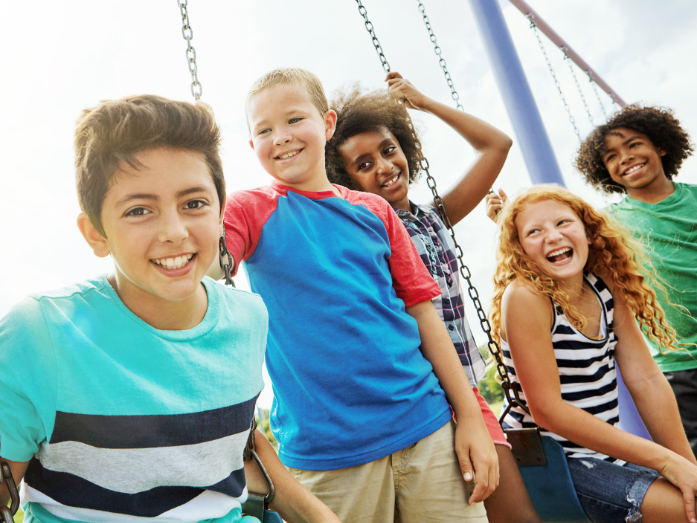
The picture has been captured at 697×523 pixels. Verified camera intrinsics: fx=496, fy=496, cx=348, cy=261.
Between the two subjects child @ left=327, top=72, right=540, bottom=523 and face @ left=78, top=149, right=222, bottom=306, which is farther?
child @ left=327, top=72, right=540, bottom=523

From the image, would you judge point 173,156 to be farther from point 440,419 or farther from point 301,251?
point 440,419

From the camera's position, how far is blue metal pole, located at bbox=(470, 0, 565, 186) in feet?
10.7

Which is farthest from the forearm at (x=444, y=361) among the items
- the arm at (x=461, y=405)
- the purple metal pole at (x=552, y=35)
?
the purple metal pole at (x=552, y=35)

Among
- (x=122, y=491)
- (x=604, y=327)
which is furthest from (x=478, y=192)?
(x=122, y=491)

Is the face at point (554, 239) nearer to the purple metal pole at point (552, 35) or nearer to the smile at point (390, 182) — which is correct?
the smile at point (390, 182)

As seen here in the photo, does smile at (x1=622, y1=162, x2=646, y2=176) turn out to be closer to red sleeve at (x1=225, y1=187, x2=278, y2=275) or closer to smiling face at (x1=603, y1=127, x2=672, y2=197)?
smiling face at (x1=603, y1=127, x2=672, y2=197)

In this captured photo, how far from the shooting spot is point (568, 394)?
177cm

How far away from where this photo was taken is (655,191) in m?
2.94

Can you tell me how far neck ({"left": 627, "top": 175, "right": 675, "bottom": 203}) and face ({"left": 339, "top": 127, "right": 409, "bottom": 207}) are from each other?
175cm

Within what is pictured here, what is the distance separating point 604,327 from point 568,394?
317 millimetres

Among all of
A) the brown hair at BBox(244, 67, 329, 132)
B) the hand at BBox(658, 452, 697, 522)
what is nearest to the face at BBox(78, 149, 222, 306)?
the brown hair at BBox(244, 67, 329, 132)

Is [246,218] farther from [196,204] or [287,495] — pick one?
[287,495]

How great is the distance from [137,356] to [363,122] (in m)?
1.48

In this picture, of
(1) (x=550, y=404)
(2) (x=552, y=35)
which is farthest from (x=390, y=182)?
(2) (x=552, y=35)
